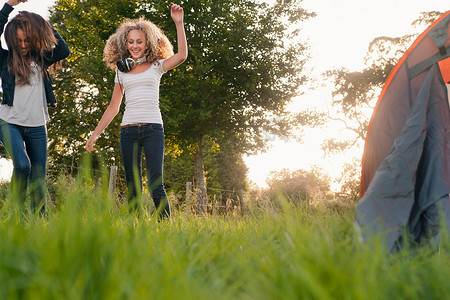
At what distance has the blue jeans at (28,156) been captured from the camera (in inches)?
107

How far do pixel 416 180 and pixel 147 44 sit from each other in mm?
2374

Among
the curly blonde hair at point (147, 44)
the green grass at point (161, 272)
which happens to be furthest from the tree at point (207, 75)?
the green grass at point (161, 272)

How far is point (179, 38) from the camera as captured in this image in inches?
120

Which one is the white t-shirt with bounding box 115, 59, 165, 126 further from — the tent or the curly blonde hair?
the tent

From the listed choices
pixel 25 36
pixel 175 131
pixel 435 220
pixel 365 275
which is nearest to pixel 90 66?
pixel 175 131

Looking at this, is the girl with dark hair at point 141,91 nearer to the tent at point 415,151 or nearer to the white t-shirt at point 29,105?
the white t-shirt at point 29,105

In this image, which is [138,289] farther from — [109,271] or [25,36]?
[25,36]

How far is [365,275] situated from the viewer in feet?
3.30

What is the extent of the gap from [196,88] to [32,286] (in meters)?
10.6

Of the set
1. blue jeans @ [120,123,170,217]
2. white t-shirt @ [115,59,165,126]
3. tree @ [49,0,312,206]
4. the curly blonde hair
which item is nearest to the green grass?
blue jeans @ [120,123,170,217]

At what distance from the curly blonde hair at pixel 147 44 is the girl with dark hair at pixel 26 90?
48cm

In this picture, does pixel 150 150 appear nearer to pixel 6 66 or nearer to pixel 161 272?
pixel 6 66

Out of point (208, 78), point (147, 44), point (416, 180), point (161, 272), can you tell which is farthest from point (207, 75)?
point (161, 272)

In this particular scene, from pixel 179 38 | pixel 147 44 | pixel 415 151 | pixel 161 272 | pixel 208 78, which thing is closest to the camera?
pixel 161 272
